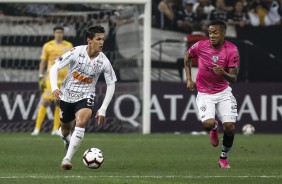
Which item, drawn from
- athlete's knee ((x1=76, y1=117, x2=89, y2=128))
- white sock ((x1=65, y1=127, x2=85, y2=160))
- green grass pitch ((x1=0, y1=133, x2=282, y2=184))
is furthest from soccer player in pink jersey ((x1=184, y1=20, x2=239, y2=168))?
white sock ((x1=65, y1=127, x2=85, y2=160))

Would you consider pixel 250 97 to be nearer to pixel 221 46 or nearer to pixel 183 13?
pixel 183 13

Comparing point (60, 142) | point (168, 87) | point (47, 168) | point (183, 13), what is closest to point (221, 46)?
point (47, 168)

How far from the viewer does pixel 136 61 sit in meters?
22.9

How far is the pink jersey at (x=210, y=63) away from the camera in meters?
13.5

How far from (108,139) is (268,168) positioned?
695cm

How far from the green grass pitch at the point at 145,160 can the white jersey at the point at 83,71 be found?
105cm

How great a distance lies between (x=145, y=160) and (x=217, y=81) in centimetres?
181

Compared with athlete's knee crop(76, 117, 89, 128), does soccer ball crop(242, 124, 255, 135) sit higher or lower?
lower

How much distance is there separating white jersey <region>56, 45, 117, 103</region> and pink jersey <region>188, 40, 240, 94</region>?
1444 mm

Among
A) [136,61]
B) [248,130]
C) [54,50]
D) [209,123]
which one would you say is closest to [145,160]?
[209,123]

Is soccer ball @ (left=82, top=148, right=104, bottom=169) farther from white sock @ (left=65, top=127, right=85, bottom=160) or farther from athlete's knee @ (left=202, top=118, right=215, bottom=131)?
athlete's knee @ (left=202, top=118, right=215, bottom=131)

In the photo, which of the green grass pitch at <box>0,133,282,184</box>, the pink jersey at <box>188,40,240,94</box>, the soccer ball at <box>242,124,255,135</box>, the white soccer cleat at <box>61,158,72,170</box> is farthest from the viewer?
the soccer ball at <box>242,124,255,135</box>

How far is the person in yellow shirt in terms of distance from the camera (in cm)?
2050

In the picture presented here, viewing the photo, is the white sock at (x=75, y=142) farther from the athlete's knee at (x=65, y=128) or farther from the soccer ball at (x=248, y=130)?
the soccer ball at (x=248, y=130)
